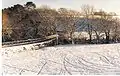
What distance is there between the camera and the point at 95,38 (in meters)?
2.65

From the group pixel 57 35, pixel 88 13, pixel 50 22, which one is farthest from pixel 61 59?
pixel 88 13

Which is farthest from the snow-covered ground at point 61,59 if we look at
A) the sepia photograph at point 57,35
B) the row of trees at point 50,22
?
the row of trees at point 50,22

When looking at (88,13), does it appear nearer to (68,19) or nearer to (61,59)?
(68,19)

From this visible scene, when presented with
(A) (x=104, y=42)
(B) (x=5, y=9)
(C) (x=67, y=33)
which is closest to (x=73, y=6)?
(C) (x=67, y=33)

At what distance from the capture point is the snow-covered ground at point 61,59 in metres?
2.58

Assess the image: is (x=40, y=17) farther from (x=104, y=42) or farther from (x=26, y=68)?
(x=104, y=42)

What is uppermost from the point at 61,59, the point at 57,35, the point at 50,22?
the point at 50,22

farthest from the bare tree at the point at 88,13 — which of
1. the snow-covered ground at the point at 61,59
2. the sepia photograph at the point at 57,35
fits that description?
the snow-covered ground at the point at 61,59

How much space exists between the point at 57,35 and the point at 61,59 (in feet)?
0.82

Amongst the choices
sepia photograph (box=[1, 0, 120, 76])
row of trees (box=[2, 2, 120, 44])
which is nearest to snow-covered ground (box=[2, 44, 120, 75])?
sepia photograph (box=[1, 0, 120, 76])

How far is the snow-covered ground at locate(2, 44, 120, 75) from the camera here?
2.58 meters

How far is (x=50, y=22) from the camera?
2.64 meters

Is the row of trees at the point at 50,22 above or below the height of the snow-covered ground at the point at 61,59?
above

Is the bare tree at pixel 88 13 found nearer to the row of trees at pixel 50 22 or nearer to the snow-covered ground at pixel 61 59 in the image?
the row of trees at pixel 50 22
